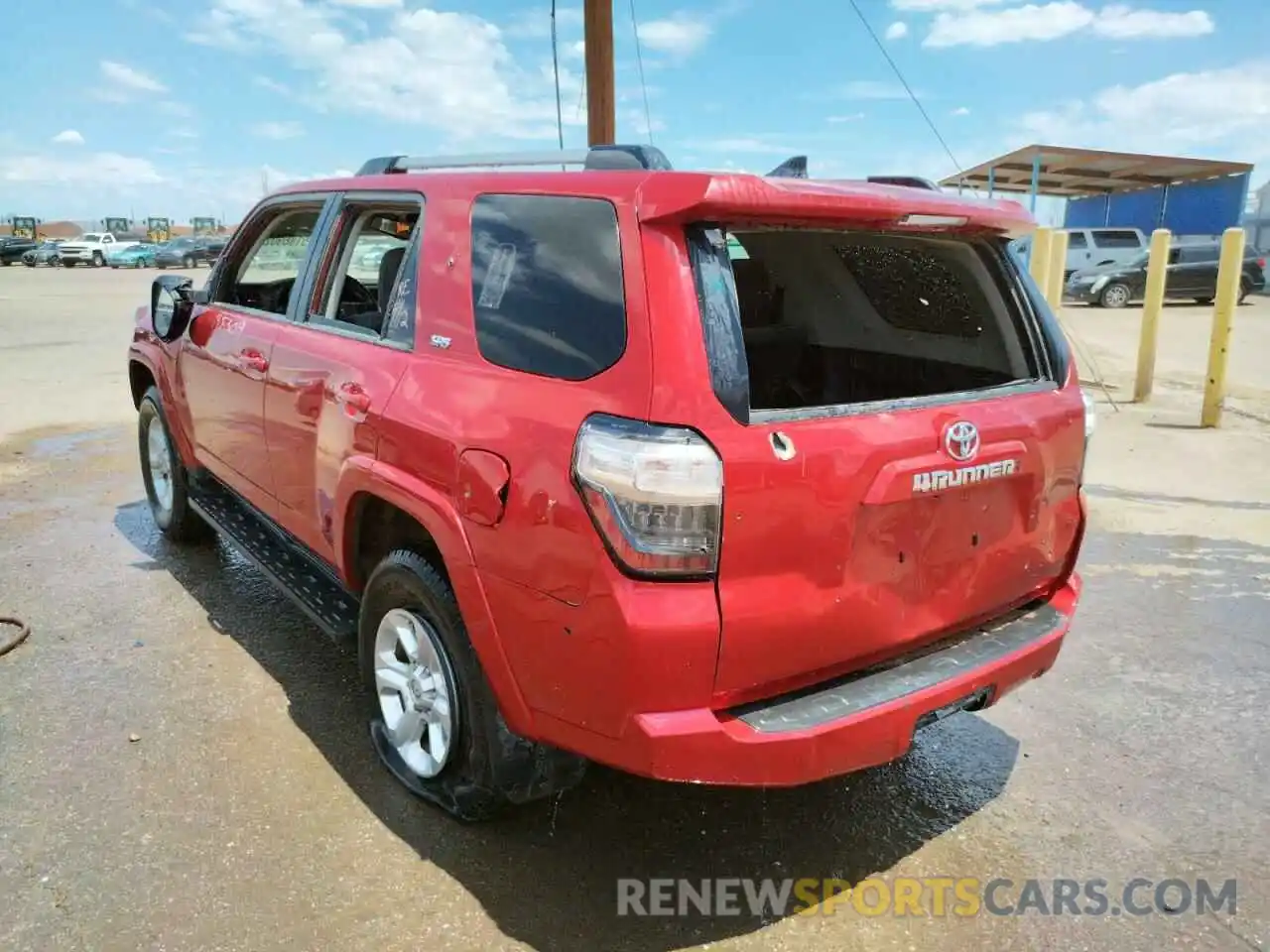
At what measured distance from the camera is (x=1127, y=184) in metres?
35.2

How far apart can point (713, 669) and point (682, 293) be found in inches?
32.9

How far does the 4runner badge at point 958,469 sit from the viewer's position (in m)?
2.33

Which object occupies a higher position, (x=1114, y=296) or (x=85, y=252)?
(x=85, y=252)

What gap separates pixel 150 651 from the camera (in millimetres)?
3949

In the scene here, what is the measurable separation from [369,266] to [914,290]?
224 centimetres

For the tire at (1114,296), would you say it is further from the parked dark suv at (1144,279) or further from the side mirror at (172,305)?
the side mirror at (172,305)

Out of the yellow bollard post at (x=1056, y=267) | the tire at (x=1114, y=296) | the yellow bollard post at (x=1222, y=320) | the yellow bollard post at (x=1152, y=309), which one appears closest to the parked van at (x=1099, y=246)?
the tire at (x=1114, y=296)

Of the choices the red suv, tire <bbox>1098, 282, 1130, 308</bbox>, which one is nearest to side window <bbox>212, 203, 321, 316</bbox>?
the red suv

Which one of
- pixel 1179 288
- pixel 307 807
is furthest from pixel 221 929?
pixel 1179 288

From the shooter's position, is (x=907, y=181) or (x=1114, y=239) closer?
(x=907, y=181)

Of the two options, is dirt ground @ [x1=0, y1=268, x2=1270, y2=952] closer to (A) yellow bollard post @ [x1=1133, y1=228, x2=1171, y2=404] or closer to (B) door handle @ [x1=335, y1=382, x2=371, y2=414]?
(B) door handle @ [x1=335, y1=382, x2=371, y2=414]

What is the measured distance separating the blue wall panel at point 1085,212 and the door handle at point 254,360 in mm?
40244

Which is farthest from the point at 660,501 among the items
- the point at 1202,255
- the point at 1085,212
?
the point at 1085,212

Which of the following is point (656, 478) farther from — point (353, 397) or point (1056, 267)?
point (1056, 267)
